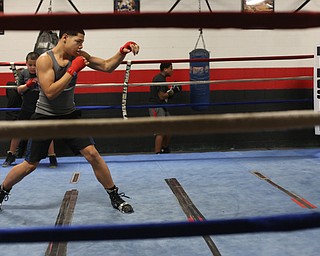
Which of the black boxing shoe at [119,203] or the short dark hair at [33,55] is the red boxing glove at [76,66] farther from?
the short dark hair at [33,55]

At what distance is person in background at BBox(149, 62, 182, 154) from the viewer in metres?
4.88

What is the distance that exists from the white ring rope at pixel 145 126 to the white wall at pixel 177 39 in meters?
4.49

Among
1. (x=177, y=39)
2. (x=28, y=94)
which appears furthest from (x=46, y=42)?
(x=177, y=39)

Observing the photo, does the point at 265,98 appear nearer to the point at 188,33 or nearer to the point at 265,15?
the point at 188,33

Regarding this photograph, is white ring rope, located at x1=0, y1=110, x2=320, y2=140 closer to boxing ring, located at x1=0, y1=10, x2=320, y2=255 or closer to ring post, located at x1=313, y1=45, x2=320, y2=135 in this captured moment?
boxing ring, located at x1=0, y1=10, x2=320, y2=255

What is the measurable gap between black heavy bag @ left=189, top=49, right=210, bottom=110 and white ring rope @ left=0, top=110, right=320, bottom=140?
4200mm

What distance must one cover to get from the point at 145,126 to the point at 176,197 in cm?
236

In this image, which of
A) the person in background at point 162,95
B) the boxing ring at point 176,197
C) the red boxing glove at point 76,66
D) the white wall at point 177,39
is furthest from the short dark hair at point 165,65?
the red boxing glove at point 76,66

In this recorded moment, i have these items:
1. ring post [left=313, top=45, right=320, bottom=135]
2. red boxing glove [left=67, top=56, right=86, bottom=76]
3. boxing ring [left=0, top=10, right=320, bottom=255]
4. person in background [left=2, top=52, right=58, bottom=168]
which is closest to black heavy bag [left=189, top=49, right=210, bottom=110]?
boxing ring [left=0, top=10, right=320, bottom=255]

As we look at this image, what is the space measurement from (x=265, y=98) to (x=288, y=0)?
1220mm

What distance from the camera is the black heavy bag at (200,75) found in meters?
4.95

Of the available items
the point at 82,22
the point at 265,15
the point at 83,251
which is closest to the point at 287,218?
the point at 265,15

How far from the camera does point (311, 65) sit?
554 centimetres

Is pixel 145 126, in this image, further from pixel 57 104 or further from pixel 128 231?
pixel 57 104
